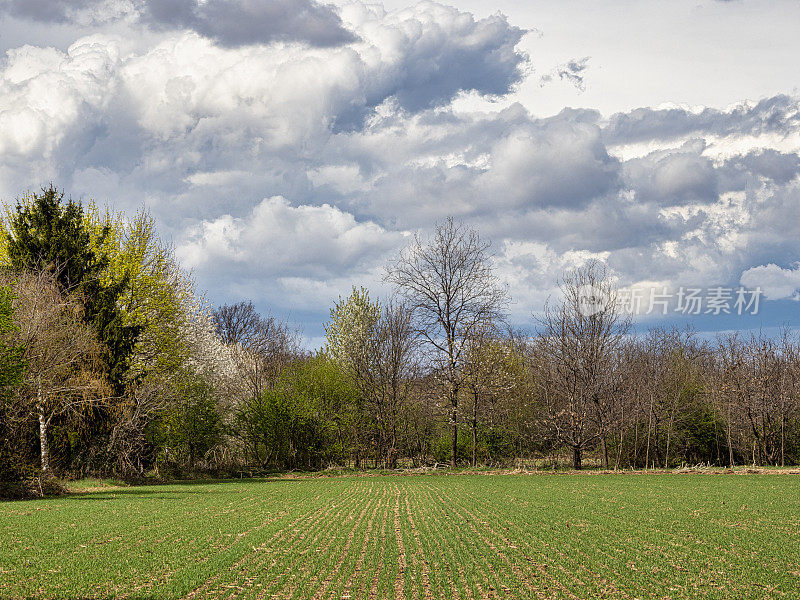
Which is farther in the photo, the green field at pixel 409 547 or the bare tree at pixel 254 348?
the bare tree at pixel 254 348

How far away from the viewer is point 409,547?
1330 cm

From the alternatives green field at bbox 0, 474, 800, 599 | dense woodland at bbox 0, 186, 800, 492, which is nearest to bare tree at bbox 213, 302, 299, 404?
dense woodland at bbox 0, 186, 800, 492

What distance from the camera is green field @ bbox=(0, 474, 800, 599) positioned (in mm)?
10211

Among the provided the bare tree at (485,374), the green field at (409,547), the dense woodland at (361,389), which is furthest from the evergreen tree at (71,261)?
the bare tree at (485,374)

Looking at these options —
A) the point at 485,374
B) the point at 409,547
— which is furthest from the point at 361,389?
the point at 409,547

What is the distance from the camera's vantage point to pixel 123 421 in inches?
1367

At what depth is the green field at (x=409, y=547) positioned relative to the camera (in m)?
10.2

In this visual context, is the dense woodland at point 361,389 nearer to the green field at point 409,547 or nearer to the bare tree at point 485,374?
the bare tree at point 485,374

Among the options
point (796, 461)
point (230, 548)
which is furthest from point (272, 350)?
point (230, 548)

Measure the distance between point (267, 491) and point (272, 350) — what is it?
29174 millimetres

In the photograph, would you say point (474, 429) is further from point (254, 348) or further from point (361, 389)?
point (254, 348)

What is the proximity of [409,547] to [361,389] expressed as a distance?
3263 centimetres

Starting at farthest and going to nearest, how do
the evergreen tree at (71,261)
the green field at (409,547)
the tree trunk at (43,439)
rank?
the evergreen tree at (71,261) → the tree trunk at (43,439) → the green field at (409,547)

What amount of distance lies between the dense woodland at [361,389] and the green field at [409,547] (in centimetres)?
1243
